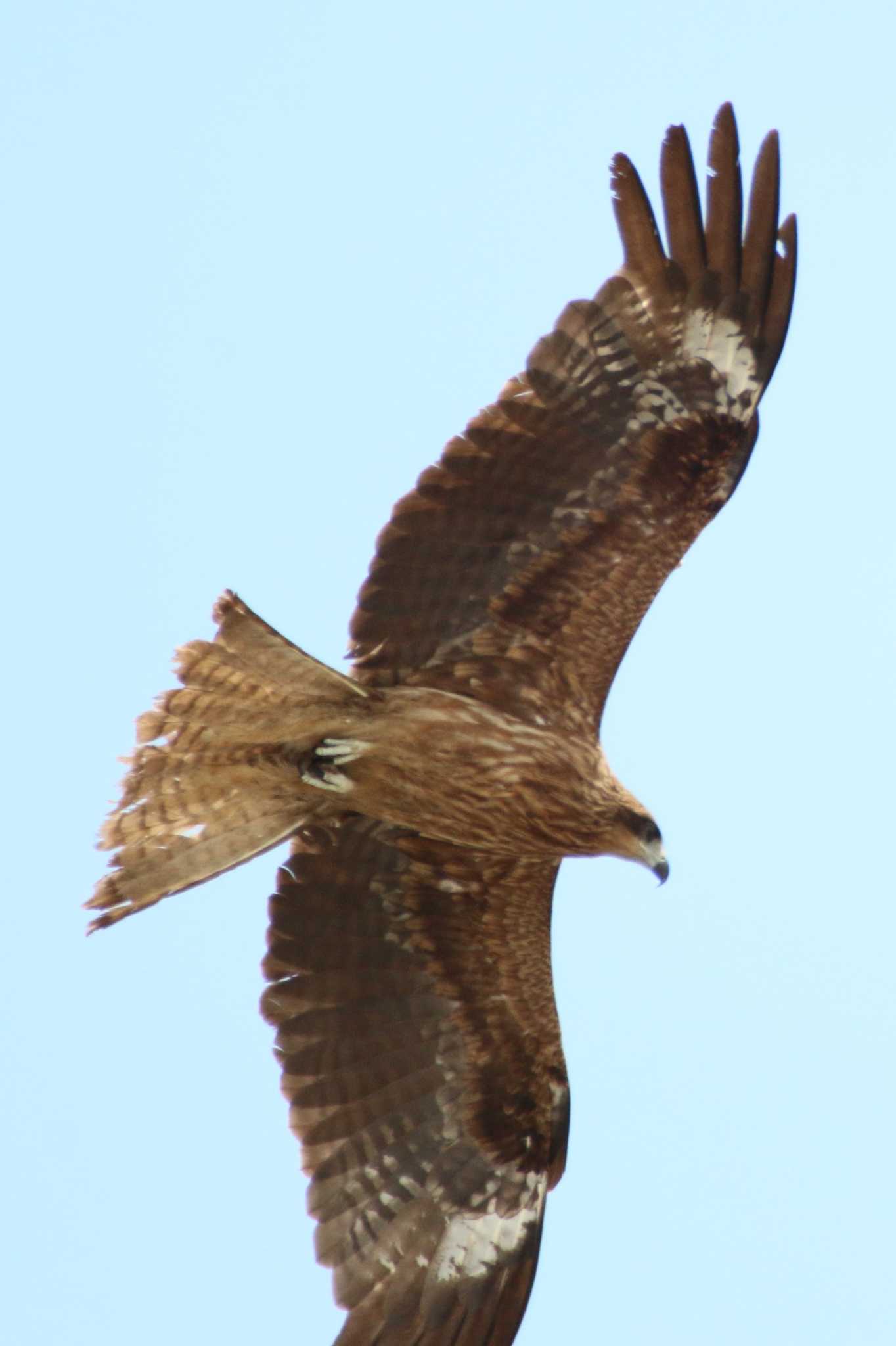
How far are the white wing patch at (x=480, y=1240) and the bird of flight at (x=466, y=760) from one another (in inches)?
0.5

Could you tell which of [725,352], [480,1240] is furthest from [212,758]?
[725,352]

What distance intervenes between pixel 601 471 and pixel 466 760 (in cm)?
129

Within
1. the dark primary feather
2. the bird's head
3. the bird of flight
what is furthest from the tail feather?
the bird's head

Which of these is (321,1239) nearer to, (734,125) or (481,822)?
(481,822)

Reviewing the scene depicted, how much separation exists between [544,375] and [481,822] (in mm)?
1821

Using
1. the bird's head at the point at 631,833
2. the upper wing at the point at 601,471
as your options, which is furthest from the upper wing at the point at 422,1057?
the upper wing at the point at 601,471

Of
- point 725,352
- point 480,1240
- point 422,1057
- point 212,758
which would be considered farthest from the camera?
point 422,1057

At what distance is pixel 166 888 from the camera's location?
27.5 feet

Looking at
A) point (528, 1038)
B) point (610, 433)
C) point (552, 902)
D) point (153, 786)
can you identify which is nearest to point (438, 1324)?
point (528, 1038)

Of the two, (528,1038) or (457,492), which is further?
(528,1038)

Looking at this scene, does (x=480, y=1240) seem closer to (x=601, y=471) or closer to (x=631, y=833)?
(x=631, y=833)

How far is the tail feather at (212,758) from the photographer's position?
27.2ft

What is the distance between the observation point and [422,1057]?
925cm

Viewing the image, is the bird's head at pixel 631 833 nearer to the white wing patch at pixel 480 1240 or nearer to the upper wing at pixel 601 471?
the upper wing at pixel 601 471
